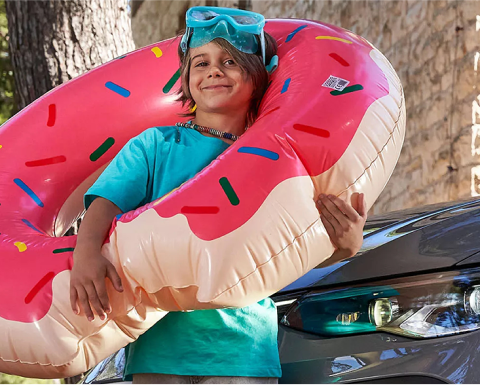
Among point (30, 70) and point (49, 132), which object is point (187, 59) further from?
point (30, 70)

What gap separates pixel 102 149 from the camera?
2.44 m

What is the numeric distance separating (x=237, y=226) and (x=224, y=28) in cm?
66

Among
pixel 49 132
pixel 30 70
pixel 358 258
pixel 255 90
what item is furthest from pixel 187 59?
pixel 30 70

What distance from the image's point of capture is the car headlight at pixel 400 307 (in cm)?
183

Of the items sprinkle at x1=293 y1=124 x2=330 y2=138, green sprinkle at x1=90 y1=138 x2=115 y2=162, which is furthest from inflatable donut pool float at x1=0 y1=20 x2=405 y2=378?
green sprinkle at x1=90 y1=138 x2=115 y2=162

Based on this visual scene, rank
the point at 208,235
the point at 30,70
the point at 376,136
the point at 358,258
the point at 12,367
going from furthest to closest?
the point at 30,70
the point at 358,258
the point at 376,136
the point at 12,367
the point at 208,235

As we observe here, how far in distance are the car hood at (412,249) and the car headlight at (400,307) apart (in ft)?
0.13

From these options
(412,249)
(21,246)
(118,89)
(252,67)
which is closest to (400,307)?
(412,249)

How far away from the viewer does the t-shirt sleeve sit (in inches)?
75.0

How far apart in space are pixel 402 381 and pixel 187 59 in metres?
1.12

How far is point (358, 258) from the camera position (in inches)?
82.7

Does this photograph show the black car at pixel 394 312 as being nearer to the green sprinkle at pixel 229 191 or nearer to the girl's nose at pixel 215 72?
the green sprinkle at pixel 229 191

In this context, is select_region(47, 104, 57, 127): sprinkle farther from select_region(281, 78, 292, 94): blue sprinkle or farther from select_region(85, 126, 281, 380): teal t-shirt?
select_region(281, 78, 292, 94): blue sprinkle

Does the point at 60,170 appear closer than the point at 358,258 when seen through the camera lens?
No
